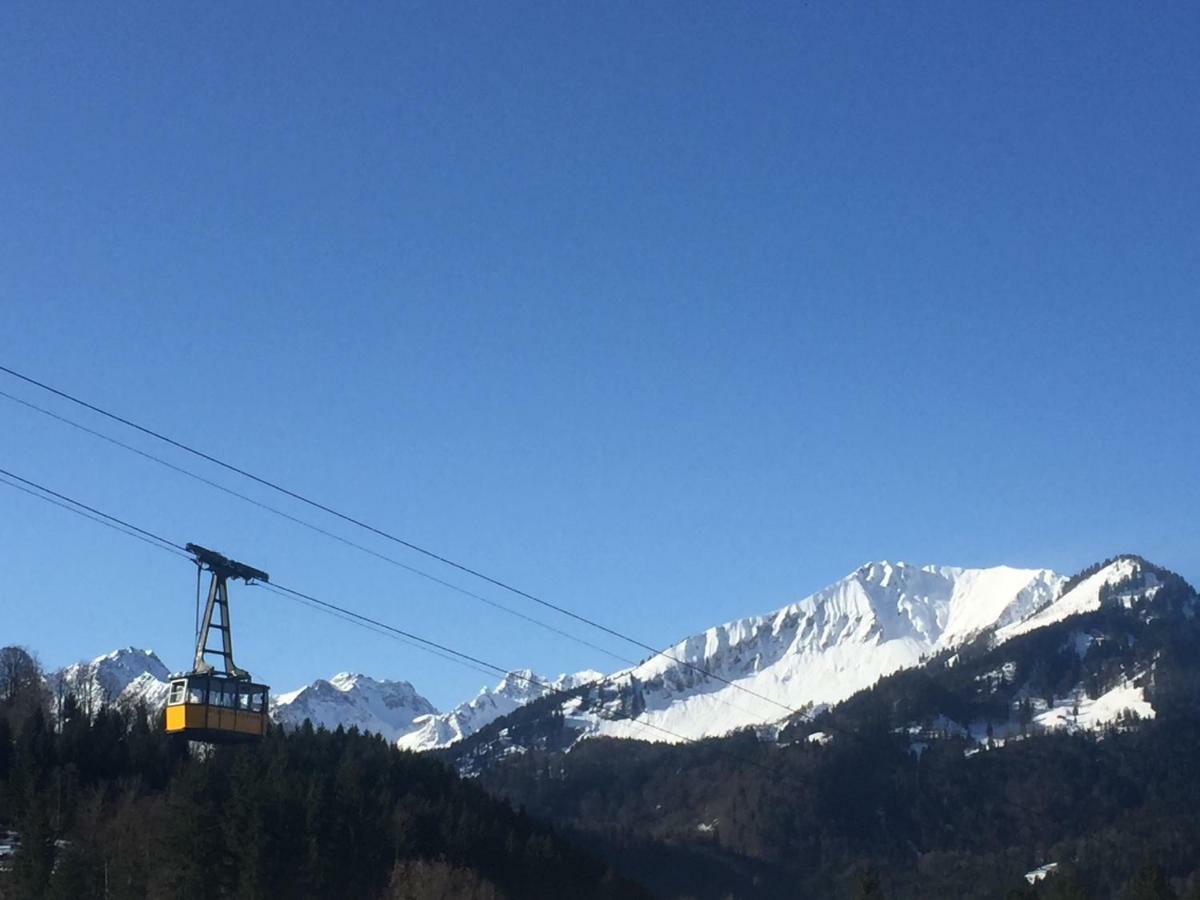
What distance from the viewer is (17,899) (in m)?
119

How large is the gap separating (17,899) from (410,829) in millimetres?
74323

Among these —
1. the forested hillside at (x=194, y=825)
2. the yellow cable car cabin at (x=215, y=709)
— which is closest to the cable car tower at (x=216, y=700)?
the yellow cable car cabin at (x=215, y=709)

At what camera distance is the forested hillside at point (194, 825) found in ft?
416

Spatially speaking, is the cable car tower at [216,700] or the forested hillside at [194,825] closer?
the cable car tower at [216,700]

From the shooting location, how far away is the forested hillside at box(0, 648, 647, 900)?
416 feet

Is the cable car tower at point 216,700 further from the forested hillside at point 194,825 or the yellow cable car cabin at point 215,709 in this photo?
the forested hillside at point 194,825

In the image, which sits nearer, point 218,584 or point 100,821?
point 218,584

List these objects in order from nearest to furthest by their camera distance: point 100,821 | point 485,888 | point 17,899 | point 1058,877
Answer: point 17,899
point 100,821
point 485,888
point 1058,877

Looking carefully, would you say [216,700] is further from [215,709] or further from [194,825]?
[194,825]

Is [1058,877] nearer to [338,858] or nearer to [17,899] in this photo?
[338,858]

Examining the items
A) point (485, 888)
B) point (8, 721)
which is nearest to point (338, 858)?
point (485, 888)

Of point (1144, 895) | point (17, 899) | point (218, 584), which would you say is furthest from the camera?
point (1144, 895)

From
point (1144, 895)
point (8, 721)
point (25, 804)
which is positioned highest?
point (8, 721)

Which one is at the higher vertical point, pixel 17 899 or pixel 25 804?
pixel 25 804
